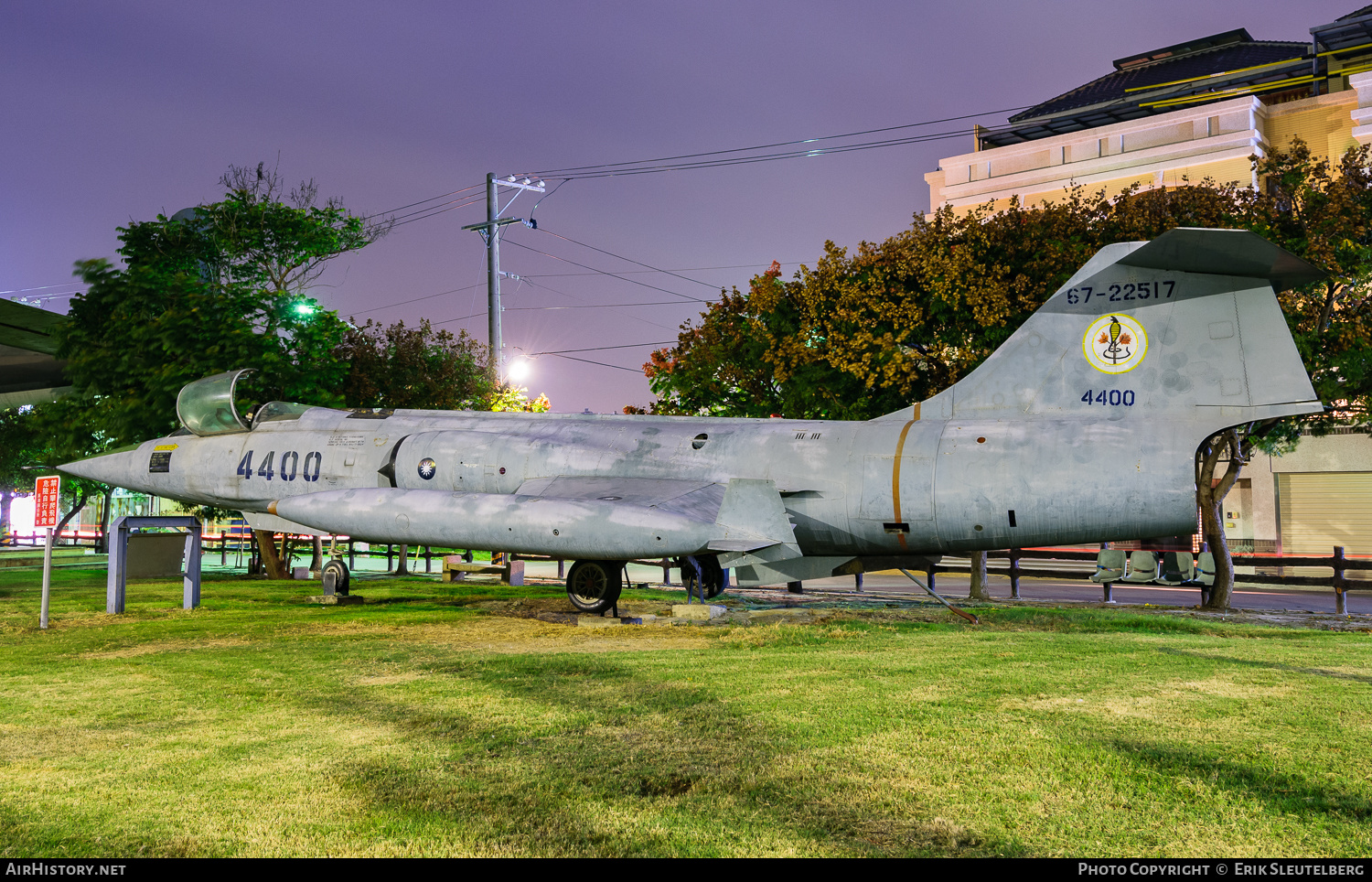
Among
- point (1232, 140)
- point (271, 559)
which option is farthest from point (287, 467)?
point (1232, 140)

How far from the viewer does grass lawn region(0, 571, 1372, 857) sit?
164 inches

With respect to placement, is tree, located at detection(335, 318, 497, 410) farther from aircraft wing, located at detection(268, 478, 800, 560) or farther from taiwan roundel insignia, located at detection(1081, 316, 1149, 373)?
taiwan roundel insignia, located at detection(1081, 316, 1149, 373)

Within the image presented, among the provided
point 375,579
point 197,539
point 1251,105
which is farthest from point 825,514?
point 1251,105

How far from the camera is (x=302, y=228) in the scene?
85.9 feet

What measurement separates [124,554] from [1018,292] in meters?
16.0

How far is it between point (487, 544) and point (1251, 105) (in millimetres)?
44281

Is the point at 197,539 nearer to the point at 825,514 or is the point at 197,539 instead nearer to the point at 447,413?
the point at 447,413

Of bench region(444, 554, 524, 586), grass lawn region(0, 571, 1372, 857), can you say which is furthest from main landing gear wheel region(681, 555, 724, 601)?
bench region(444, 554, 524, 586)

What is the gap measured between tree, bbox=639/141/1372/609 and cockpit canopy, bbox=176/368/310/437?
9.84 m

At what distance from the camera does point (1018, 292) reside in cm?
1703

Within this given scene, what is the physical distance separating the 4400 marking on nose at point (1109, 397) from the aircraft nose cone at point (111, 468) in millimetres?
16068

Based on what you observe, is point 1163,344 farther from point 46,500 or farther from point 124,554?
point 46,500

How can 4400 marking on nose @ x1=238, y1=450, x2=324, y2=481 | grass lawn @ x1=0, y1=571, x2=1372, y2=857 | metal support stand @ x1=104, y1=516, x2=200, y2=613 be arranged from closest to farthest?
grass lawn @ x1=0, y1=571, x2=1372, y2=857
metal support stand @ x1=104, y1=516, x2=200, y2=613
4400 marking on nose @ x1=238, y1=450, x2=324, y2=481

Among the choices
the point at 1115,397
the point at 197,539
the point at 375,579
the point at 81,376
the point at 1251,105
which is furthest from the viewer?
the point at 1251,105
